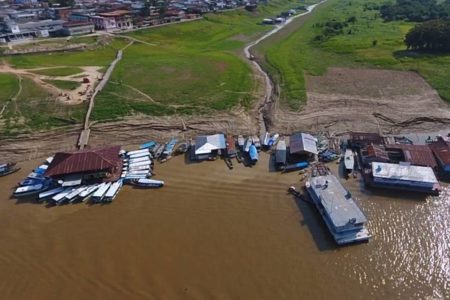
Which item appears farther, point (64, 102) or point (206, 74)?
point (206, 74)

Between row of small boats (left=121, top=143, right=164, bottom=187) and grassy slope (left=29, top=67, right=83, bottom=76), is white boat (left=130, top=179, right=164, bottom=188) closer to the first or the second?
row of small boats (left=121, top=143, right=164, bottom=187)

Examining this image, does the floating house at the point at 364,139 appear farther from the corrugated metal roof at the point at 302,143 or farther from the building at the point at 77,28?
the building at the point at 77,28

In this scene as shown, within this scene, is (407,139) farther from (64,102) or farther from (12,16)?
(12,16)

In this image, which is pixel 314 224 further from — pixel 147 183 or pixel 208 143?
pixel 147 183

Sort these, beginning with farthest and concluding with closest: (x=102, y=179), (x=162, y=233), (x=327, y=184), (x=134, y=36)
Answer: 1. (x=134, y=36)
2. (x=102, y=179)
3. (x=327, y=184)
4. (x=162, y=233)

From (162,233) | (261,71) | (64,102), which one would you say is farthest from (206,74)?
(162,233)

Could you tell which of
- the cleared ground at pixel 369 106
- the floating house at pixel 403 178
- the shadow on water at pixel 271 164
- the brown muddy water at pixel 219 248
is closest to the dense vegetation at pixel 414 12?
the cleared ground at pixel 369 106

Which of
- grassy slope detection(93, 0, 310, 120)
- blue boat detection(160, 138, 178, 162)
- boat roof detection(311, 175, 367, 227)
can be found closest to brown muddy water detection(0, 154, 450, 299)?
boat roof detection(311, 175, 367, 227)
